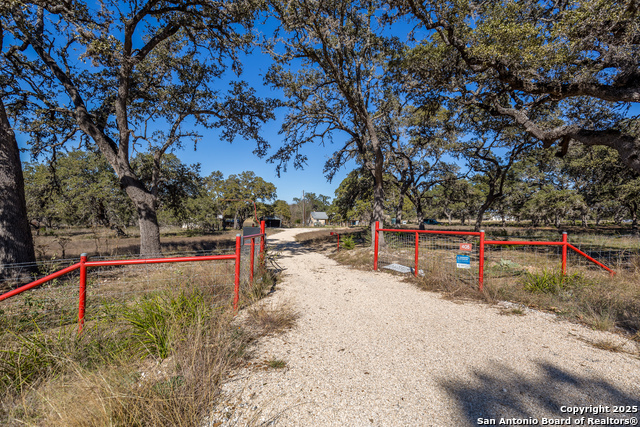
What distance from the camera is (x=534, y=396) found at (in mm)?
2262

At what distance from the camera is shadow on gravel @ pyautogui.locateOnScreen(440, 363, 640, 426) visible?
2.06m

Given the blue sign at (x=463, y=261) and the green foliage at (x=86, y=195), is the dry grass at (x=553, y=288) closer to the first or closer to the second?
the blue sign at (x=463, y=261)

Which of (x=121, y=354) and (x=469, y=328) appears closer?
(x=121, y=354)

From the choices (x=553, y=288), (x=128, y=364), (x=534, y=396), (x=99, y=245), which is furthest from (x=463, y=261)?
(x=99, y=245)

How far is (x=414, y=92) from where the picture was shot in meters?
10.1

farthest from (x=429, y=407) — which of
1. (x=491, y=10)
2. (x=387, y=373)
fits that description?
(x=491, y=10)

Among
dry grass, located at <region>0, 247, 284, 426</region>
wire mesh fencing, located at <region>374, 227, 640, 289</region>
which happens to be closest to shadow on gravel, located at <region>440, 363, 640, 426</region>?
dry grass, located at <region>0, 247, 284, 426</region>

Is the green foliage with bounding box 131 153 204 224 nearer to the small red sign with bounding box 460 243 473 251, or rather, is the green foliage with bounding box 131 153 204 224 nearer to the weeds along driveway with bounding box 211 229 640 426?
the weeds along driveway with bounding box 211 229 640 426

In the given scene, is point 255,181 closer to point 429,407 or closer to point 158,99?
point 158,99

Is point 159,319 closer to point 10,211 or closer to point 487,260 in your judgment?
point 10,211

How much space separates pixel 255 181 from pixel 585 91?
4308 cm

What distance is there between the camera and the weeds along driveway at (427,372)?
2.09 meters

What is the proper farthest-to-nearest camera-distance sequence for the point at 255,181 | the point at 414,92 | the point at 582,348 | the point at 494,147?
the point at 255,181
the point at 494,147
the point at 414,92
the point at 582,348

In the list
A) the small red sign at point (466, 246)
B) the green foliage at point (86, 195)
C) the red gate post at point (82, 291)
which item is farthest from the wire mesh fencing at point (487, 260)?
the green foliage at point (86, 195)
